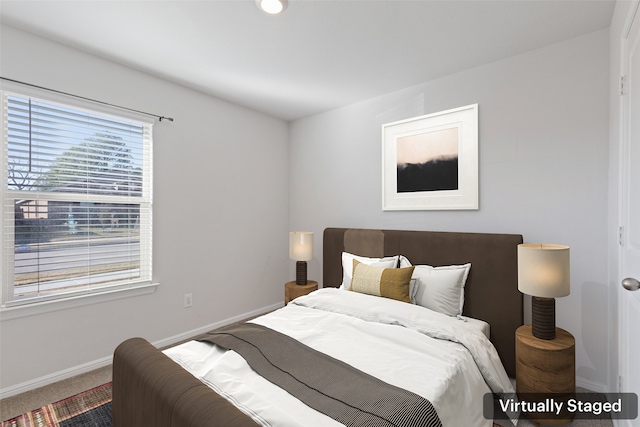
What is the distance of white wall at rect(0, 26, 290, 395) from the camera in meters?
2.26

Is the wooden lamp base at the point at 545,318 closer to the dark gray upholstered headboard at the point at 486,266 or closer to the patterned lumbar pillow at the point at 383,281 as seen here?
the dark gray upholstered headboard at the point at 486,266

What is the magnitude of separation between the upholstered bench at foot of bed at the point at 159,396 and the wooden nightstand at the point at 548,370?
1753mm

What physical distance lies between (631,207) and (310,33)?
85.7 inches

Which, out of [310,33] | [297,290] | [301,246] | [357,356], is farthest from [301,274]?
[310,33]

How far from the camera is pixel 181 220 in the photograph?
3119 millimetres

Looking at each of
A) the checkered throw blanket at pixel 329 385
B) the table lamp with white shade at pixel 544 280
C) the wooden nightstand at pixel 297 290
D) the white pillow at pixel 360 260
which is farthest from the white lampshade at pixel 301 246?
the table lamp with white shade at pixel 544 280

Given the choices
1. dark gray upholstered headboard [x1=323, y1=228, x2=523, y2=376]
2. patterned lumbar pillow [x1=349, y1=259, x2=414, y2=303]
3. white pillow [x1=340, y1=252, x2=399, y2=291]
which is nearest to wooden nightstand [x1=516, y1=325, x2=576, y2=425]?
dark gray upholstered headboard [x1=323, y1=228, x2=523, y2=376]

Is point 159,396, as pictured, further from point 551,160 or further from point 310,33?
point 551,160

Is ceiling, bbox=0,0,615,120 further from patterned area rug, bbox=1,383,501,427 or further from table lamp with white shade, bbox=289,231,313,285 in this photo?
patterned area rug, bbox=1,383,501,427

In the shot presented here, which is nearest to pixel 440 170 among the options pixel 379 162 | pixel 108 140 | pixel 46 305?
pixel 379 162

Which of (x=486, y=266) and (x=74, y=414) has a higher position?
(x=486, y=266)

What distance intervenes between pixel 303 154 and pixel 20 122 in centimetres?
270

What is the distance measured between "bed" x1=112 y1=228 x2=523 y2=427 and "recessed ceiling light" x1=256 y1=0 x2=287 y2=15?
203cm

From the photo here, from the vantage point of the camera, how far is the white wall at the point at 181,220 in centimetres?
226
